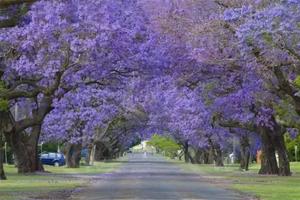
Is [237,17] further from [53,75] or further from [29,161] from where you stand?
[29,161]

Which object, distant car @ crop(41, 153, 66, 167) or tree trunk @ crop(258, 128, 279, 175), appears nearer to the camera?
tree trunk @ crop(258, 128, 279, 175)

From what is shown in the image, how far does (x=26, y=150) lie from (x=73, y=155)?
18735 millimetres

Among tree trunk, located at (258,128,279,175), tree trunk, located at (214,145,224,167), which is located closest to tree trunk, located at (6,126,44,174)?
tree trunk, located at (258,128,279,175)

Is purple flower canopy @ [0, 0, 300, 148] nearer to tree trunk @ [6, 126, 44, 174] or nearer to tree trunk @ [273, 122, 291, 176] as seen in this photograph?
tree trunk @ [273, 122, 291, 176]

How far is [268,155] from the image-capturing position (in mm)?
44844

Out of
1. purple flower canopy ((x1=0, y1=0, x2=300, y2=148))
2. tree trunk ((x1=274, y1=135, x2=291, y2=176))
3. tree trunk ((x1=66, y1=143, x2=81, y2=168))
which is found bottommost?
tree trunk ((x1=274, y1=135, x2=291, y2=176))

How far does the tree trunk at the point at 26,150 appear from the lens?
136 ft

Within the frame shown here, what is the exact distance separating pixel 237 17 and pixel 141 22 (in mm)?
6776

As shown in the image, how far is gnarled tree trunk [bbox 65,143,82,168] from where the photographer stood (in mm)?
58981

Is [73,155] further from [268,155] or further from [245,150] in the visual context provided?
[268,155]

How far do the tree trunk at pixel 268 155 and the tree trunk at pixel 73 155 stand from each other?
18.8 metres

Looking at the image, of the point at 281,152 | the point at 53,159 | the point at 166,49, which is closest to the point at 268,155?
the point at 281,152

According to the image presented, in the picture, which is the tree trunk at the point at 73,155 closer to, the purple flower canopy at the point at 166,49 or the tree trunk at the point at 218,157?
the tree trunk at the point at 218,157

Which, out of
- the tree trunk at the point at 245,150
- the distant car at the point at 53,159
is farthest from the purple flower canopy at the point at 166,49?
the distant car at the point at 53,159
